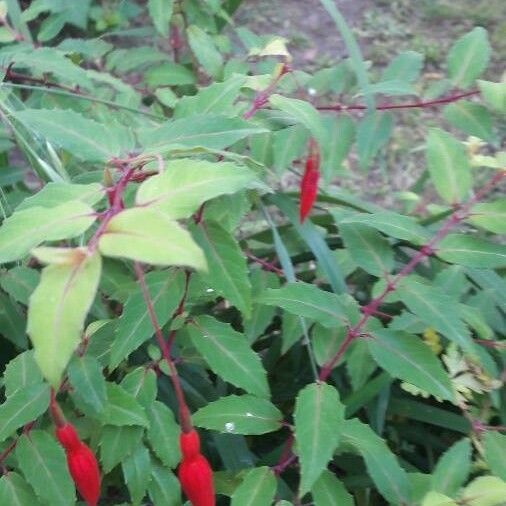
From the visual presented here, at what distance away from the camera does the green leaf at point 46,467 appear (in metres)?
0.88

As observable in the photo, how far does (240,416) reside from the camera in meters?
0.95

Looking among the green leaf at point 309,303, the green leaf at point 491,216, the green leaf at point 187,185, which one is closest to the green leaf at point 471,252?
the green leaf at point 491,216

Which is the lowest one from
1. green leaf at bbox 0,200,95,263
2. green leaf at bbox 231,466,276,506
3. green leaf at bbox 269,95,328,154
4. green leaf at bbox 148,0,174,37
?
green leaf at bbox 231,466,276,506

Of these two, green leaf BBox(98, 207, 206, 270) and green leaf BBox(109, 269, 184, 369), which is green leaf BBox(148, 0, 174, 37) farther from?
green leaf BBox(98, 207, 206, 270)

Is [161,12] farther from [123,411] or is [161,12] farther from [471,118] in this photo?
[123,411]

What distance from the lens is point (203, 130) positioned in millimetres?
859

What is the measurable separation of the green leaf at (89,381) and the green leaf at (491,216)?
465 millimetres

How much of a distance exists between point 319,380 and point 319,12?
3284mm

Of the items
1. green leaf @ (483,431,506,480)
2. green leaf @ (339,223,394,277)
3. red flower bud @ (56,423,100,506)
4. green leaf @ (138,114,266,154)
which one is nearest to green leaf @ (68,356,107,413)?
red flower bud @ (56,423,100,506)

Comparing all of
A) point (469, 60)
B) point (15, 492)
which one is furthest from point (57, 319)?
point (469, 60)

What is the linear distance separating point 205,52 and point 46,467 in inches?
29.7

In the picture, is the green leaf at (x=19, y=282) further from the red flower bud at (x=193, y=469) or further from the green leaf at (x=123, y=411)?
the red flower bud at (x=193, y=469)

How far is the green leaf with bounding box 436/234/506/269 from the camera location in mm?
964

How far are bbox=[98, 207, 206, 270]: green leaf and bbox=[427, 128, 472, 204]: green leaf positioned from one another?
0.52 meters
